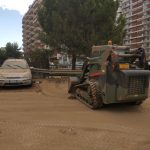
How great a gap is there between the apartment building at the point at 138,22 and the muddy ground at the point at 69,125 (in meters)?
106

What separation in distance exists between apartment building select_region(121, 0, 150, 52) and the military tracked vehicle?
106 meters

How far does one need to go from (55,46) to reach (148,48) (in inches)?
3793

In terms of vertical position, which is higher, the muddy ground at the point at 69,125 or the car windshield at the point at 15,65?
the car windshield at the point at 15,65

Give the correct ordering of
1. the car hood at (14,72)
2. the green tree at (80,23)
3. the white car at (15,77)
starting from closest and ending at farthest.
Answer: the white car at (15,77) → the car hood at (14,72) → the green tree at (80,23)

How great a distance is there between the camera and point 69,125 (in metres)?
8.05

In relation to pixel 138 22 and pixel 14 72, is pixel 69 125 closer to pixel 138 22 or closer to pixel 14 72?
pixel 14 72

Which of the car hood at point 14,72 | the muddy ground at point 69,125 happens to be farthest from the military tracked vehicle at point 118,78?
the car hood at point 14,72

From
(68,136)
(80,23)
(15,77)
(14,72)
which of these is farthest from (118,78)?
(80,23)

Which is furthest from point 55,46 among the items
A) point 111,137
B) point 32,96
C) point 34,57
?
point 111,137

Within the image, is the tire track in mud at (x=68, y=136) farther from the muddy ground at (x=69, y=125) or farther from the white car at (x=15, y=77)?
the white car at (x=15, y=77)

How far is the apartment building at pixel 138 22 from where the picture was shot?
118 metres

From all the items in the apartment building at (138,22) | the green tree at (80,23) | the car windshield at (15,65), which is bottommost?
the car windshield at (15,65)

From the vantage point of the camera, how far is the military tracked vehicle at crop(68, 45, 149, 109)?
30.9ft

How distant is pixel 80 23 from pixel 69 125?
15724mm
